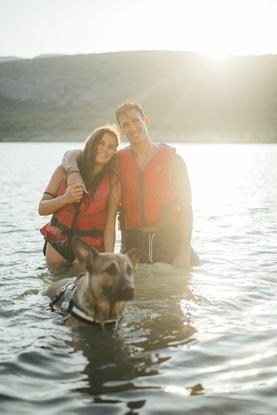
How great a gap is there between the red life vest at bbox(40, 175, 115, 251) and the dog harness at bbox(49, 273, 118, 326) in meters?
1.77

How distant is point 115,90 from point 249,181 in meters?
102

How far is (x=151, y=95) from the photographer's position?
4934 inches

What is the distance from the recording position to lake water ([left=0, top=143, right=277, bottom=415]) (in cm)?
571

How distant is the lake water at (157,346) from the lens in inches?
225

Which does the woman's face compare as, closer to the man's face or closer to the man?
the man's face

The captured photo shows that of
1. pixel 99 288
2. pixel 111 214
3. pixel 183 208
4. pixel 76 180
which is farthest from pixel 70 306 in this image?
pixel 183 208

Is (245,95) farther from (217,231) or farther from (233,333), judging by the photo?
(233,333)

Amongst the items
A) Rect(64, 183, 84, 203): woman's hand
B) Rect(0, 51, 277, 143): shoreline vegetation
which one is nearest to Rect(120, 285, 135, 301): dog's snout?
Rect(64, 183, 84, 203): woman's hand

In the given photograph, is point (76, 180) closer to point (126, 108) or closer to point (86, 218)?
point (86, 218)

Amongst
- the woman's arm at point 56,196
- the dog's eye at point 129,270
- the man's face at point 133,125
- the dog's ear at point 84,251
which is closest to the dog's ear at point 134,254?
the dog's eye at point 129,270

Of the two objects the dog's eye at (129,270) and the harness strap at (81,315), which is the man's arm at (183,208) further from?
the dog's eye at (129,270)

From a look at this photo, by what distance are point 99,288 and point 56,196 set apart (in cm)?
341

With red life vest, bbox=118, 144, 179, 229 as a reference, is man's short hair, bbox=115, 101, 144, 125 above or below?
above

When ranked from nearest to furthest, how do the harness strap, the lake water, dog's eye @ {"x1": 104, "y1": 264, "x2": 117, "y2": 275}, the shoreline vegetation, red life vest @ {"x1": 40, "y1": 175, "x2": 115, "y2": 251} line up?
the lake water, dog's eye @ {"x1": 104, "y1": 264, "x2": 117, "y2": 275}, the harness strap, red life vest @ {"x1": 40, "y1": 175, "x2": 115, "y2": 251}, the shoreline vegetation
